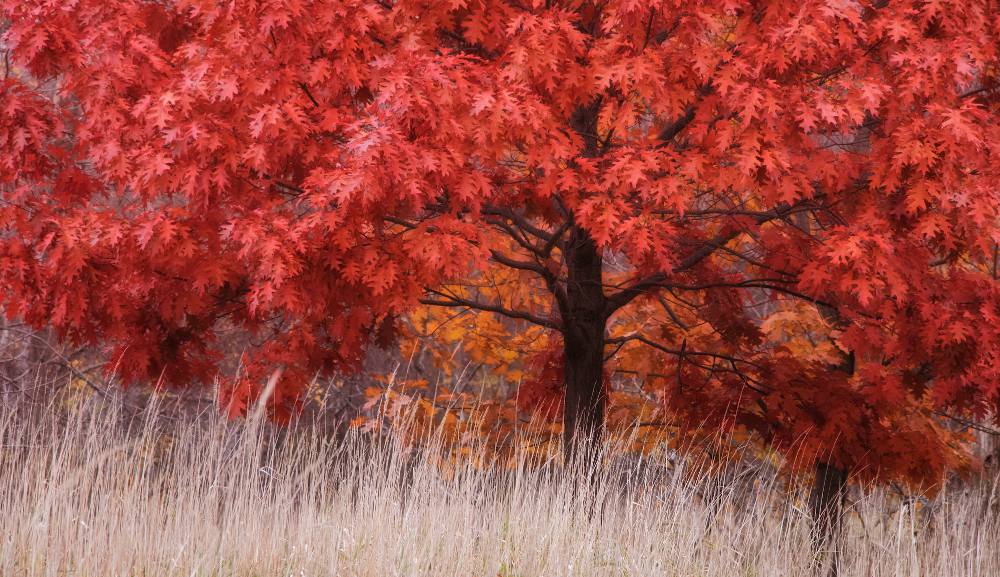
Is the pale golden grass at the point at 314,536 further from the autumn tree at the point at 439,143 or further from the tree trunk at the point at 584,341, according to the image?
the tree trunk at the point at 584,341

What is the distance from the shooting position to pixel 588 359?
717cm

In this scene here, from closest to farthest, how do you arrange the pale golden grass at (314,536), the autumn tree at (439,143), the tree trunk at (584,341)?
the autumn tree at (439,143) → the pale golden grass at (314,536) → the tree trunk at (584,341)

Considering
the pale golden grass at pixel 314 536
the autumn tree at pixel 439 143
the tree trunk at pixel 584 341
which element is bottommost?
the pale golden grass at pixel 314 536

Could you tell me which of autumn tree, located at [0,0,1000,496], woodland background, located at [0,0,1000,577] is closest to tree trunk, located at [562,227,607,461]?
woodland background, located at [0,0,1000,577]

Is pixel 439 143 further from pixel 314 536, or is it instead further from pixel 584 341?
pixel 584 341

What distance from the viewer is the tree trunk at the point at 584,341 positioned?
279 inches

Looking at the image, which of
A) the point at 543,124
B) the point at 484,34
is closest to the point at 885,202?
the point at 543,124

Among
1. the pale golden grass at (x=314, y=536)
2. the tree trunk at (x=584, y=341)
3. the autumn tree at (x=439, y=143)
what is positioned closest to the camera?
the autumn tree at (x=439, y=143)

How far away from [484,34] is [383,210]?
4.38ft

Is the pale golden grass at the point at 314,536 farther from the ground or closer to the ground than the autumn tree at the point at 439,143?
closer to the ground

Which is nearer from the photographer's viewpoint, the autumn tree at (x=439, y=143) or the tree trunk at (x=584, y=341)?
the autumn tree at (x=439, y=143)

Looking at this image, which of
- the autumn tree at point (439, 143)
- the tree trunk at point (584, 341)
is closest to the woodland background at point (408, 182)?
the autumn tree at point (439, 143)

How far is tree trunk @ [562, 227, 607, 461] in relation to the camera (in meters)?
7.08

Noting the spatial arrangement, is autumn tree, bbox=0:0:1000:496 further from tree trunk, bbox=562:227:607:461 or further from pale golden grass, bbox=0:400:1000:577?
tree trunk, bbox=562:227:607:461
